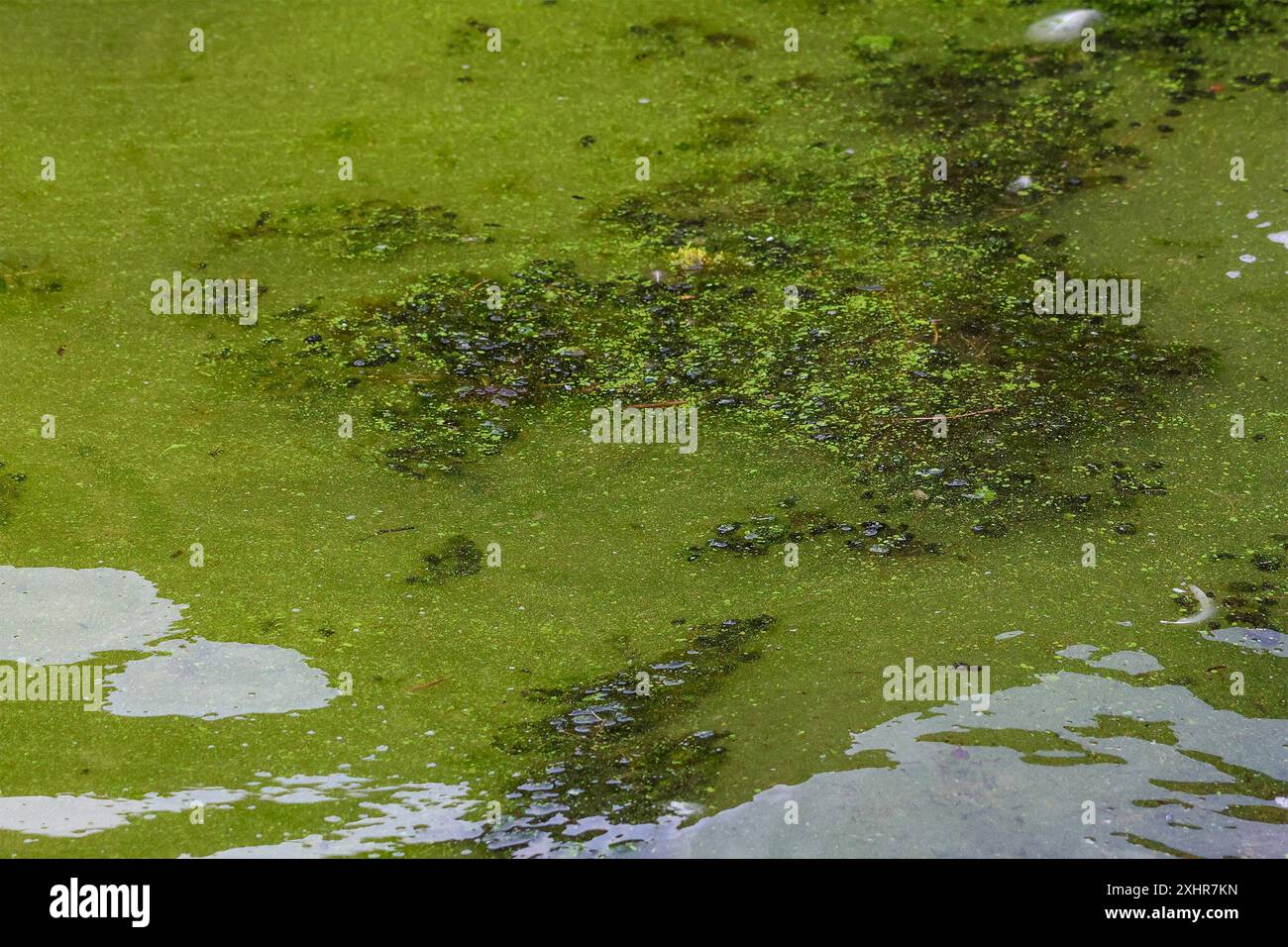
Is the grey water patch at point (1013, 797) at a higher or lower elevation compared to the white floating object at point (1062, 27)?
lower

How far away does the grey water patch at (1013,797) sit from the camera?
70.8 inches

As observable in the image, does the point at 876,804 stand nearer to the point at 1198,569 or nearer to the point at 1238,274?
the point at 1198,569

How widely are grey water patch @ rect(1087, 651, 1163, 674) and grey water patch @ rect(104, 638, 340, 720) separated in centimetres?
120

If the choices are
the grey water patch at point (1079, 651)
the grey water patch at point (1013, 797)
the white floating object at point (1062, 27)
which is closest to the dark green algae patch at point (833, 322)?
the white floating object at point (1062, 27)

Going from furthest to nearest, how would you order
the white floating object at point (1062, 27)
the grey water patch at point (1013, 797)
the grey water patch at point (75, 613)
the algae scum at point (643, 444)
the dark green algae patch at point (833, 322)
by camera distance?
the white floating object at point (1062, 27) < the dark green algae patch at point (833, 322) < the grey water patch at point (75, 613) < the algae scum at point (643, 444) < the grey water patch at point (1013, 797)

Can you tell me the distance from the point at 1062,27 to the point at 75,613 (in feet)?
10.4

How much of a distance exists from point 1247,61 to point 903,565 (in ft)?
7.49

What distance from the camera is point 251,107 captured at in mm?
3697

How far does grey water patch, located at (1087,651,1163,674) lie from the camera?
6.82ft

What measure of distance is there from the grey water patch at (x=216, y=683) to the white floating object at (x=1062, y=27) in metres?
2.92

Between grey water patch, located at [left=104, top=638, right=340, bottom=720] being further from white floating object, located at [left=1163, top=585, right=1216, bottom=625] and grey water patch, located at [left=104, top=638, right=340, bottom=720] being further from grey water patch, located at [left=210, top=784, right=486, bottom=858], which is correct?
white floating object, located at [left=1163, top=585, right=1216, bottom=625]

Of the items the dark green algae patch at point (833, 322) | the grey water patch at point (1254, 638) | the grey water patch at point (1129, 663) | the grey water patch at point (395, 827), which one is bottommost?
the grey water patch at point (395, 827)

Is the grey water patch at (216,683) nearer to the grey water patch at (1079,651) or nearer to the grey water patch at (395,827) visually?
the grey water patch at (395,827)
